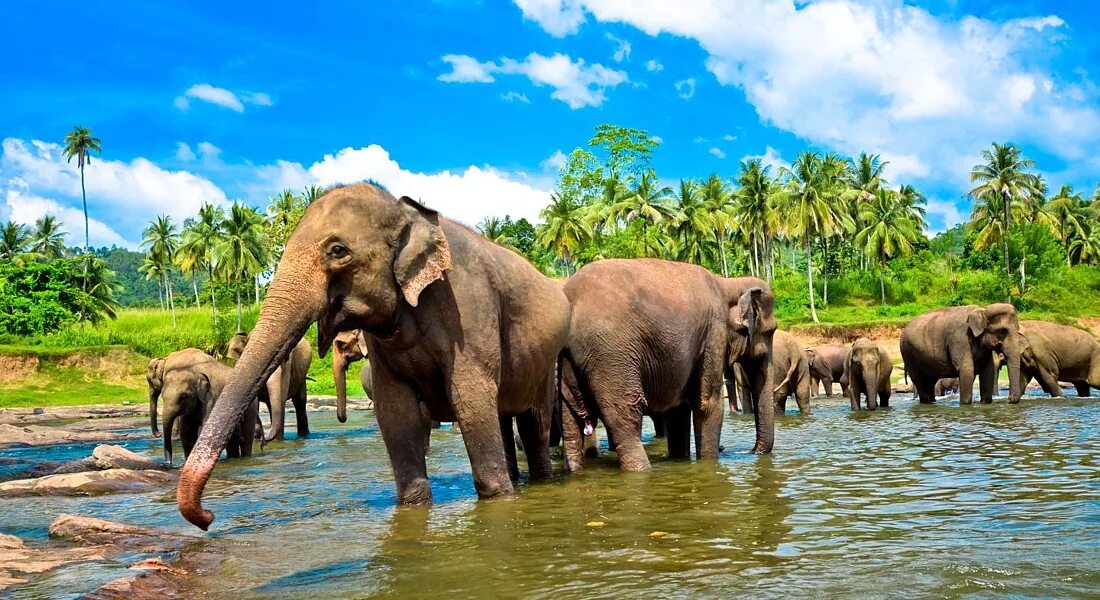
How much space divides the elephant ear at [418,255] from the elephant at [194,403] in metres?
6.73

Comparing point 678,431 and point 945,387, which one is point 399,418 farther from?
point 945,387

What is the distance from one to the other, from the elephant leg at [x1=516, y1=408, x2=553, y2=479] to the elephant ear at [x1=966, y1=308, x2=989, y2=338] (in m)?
14.0

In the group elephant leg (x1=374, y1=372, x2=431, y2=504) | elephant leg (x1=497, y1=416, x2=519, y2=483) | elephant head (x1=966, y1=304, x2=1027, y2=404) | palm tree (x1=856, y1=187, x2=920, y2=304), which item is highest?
palm tree (x1=856, y1=187, x2=920, y2=304)

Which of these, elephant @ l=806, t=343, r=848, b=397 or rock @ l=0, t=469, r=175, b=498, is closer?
rock @ l=0, t=469, r=175, b=498

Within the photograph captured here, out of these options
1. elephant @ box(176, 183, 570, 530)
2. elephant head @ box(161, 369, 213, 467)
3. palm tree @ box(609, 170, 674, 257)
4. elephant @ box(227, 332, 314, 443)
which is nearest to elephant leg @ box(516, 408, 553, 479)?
elephant @ box(176, 183, 570, 530)

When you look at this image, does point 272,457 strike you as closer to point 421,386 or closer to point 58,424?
point 421,386

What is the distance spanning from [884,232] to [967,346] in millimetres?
49260

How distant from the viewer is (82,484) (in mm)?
9406

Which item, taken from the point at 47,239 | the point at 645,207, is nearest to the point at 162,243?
the point at 47,239

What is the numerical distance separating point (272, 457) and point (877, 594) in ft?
35.5

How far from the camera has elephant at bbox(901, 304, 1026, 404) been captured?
19.2 metres

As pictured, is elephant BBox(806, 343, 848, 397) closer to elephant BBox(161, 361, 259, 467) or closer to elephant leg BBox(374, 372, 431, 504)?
elephant BBox(161, 361, 259, 467)

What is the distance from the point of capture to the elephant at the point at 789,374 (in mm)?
21031

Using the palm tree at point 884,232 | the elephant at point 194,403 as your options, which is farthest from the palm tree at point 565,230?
the elephant at point 194,403
